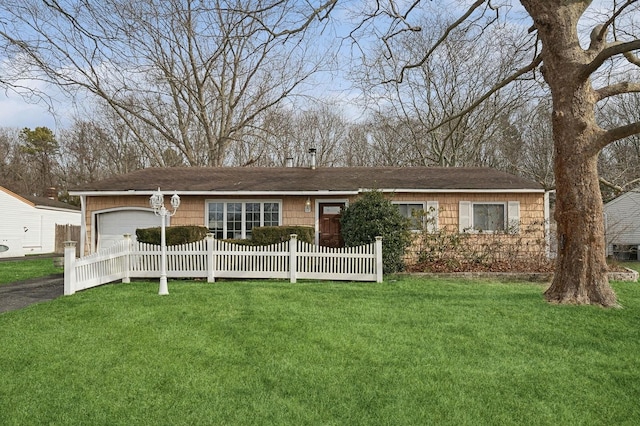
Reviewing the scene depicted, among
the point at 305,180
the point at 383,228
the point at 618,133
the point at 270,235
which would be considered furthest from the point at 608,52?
the point at 305,180

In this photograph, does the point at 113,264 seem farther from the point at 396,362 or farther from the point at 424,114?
the point at 424,114

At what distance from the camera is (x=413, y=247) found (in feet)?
45.4

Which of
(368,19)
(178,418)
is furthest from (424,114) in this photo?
(178,418)

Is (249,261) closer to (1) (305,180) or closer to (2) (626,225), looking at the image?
(1) (305,180)

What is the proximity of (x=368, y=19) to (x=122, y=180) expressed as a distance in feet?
31.7

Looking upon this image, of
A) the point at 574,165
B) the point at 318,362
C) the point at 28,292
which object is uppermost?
the point at 574,165

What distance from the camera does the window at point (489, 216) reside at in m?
14.4

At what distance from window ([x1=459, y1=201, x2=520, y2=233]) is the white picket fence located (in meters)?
5.15

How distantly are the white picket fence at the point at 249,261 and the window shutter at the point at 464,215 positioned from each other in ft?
16.4

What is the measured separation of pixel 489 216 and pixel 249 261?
324 inches

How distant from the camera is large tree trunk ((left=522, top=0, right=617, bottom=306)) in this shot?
25.2ft

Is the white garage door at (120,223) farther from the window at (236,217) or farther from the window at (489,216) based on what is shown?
the window at (489,216)

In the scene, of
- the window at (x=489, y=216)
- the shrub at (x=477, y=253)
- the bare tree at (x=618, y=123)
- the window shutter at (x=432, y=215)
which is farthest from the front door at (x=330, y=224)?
the bare tree at (x=618, y=123)

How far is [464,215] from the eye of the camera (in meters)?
14.5
